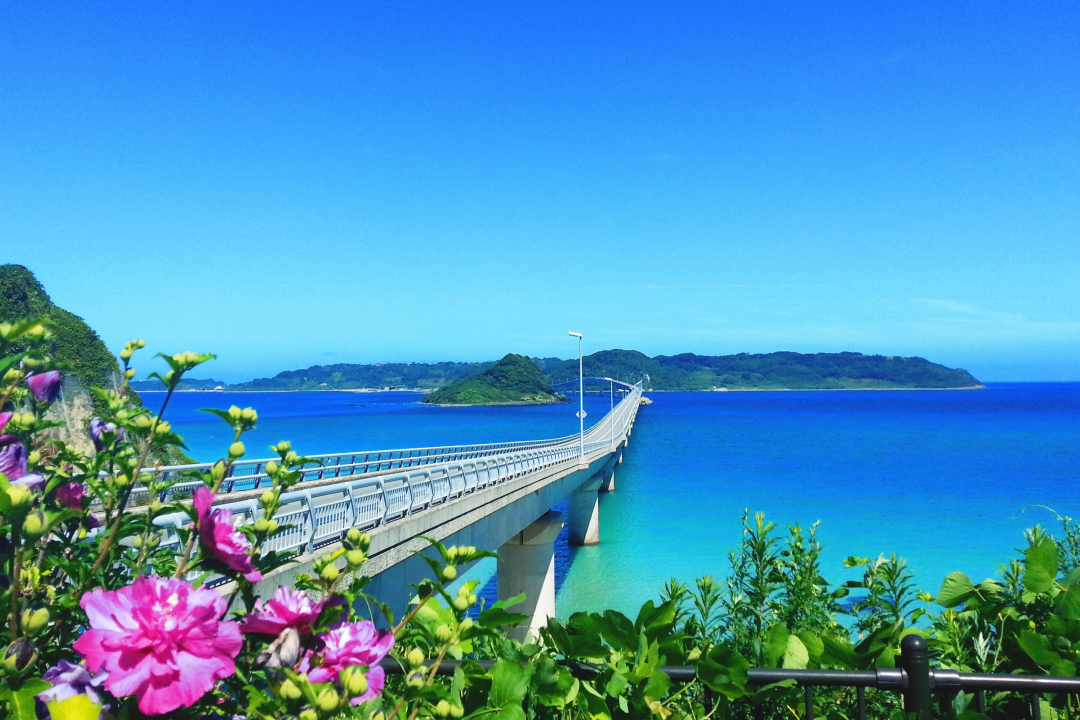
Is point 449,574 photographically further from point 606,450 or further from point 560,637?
point 606,450

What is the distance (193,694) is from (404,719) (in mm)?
630

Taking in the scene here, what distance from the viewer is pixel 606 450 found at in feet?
153

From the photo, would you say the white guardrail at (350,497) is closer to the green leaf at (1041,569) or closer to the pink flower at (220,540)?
the pink flower at (220,540)

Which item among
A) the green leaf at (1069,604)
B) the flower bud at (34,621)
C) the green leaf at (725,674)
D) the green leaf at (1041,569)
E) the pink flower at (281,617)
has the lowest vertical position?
the green leaf at (725,674)

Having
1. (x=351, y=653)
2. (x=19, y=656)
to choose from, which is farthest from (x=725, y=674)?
(x=19, y=656)

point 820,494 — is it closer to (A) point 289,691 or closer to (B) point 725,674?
(B) point 725,674

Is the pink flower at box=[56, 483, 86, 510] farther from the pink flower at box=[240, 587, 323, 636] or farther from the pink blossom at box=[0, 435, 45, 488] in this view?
the pink flower at box=[240, 587, 323, 636]

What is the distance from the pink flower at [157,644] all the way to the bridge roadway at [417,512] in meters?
0.16

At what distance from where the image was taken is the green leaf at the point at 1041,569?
2.59 m

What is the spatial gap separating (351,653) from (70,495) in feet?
2.33

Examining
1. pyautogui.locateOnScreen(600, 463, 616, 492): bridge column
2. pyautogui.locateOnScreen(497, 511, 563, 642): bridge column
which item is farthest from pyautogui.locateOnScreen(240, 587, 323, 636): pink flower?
pyautogui.locateOnScreen(600, 463, 616, 492): bridge column

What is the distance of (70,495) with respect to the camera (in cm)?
141

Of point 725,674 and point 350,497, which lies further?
point 350,497

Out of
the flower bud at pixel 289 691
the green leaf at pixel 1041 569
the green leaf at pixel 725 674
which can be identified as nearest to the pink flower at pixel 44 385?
the flower bud at pixel 289 691
